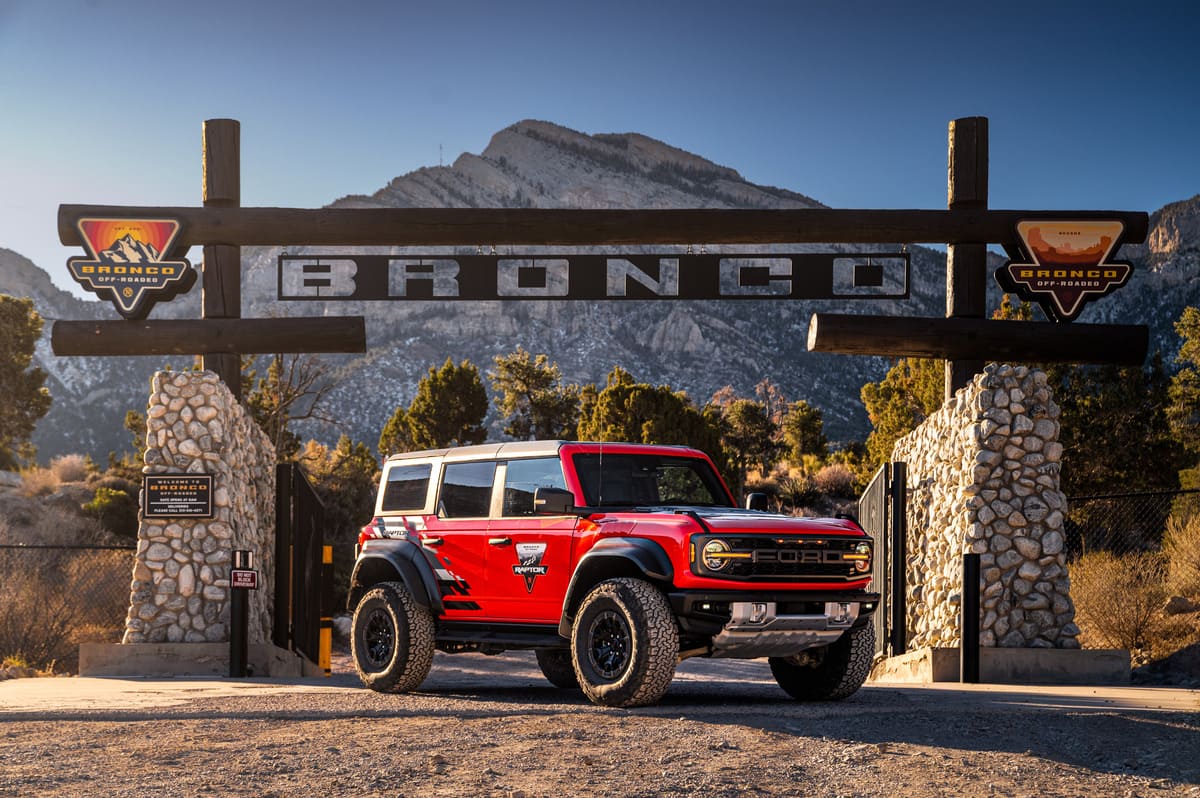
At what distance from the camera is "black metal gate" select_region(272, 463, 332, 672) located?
1681cm

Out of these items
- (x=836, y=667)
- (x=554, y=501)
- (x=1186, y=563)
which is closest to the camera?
(x=554, y=501)

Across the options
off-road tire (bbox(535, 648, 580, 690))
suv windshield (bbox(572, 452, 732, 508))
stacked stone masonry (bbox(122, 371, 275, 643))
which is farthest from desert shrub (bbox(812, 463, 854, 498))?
suv windshield (bbox(572, 452, 732, 508))

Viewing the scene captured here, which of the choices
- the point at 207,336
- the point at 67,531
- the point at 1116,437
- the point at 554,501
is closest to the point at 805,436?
the point at 1116,437

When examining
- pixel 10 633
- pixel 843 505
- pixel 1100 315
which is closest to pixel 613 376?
pixel 843 505

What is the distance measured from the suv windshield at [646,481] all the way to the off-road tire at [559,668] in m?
2.68

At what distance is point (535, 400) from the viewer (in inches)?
2453

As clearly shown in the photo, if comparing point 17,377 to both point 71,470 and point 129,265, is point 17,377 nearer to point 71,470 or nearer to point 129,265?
point 71,470

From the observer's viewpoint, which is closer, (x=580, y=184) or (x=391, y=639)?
(x=391, y=639)

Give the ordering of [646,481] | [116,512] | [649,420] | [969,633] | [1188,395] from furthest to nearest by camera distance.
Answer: [649,420]
[1188,395]
[116,512]
[969,633]
[646,481]

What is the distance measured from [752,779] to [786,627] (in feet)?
9.84

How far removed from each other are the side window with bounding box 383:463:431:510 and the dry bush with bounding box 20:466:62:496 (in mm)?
30882

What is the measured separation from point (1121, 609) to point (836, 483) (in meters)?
34.5

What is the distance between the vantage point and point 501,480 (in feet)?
39.1

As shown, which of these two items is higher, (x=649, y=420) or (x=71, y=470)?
(x=649, y=420)
